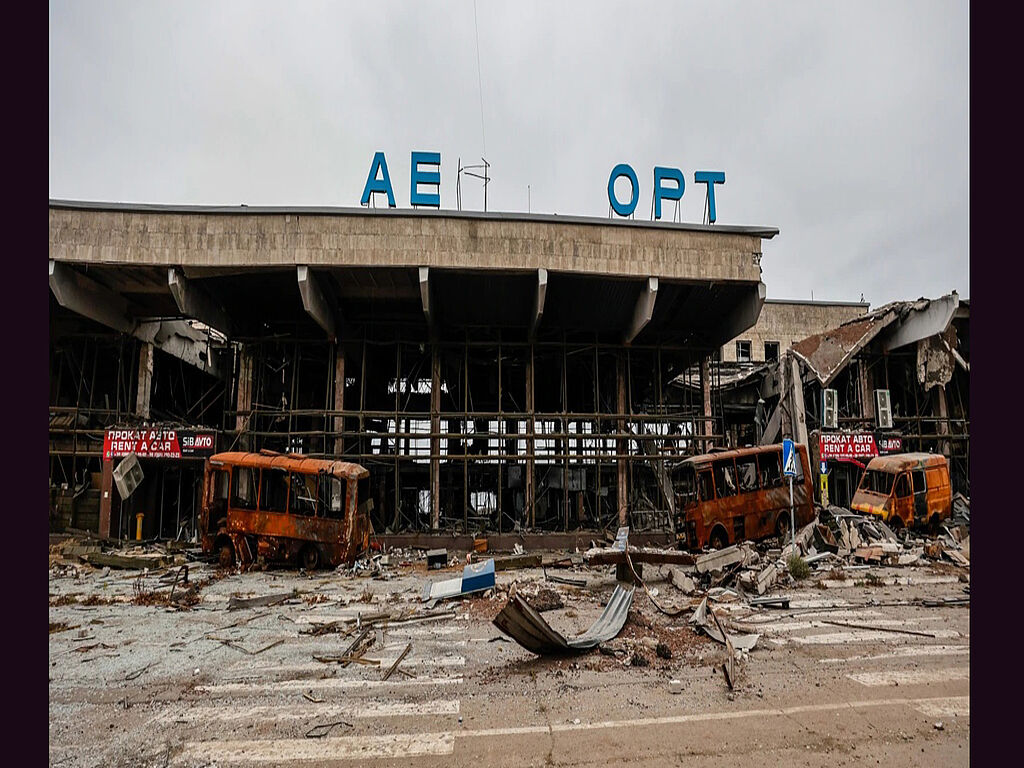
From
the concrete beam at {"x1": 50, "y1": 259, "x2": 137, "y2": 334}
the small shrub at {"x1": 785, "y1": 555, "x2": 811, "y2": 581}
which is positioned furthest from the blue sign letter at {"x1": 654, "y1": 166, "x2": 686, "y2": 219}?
the concrete beam at {"x1": 50, "y1": 259, "x2": 137, "y2": 334}

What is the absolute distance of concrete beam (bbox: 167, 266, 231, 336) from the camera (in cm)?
1947

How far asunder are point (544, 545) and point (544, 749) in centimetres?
1447

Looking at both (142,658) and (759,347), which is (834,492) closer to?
(759,347)

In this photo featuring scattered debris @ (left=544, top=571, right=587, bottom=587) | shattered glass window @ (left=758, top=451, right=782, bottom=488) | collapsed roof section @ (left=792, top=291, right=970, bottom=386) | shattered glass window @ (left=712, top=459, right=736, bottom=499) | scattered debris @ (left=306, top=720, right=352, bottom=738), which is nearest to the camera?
scattered debris @ (left=306, top=720, right=352, bottom=738)

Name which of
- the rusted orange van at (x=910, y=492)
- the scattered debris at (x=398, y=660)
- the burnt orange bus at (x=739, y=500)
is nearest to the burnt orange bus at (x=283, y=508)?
the scattered debris at (x=398, y=660)

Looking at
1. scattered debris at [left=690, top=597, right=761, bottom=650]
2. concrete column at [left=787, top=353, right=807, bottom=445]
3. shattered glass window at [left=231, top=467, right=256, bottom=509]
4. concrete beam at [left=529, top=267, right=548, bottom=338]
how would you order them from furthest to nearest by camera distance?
concrete column at [left=787, top=353, right=807, bottom=445] < concrete beam at [left=529, top=267, right=548, bottom=338] < shattered glass window at [left=231, top=467, right=256, bottom=509] < scattered debris at [left=690, top=597, right=761, bottom=650]

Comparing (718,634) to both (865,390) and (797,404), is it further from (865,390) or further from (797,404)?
(865,390)

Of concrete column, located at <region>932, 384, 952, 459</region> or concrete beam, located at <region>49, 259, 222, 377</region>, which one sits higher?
concrete beam, located at <region>49, 259, 222, 377</region>

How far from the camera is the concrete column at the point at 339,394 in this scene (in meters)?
20.9

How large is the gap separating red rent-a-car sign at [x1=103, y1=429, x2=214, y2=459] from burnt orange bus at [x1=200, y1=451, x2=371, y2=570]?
6026mm

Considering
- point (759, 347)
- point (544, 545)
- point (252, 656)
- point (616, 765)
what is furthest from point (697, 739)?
point (759, 347)

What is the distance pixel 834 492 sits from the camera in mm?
27062

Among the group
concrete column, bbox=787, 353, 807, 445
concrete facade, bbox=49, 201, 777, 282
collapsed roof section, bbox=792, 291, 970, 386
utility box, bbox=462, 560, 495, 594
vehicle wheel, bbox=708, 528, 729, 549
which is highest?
concrete facade, bbox=49, 201, 777, 282

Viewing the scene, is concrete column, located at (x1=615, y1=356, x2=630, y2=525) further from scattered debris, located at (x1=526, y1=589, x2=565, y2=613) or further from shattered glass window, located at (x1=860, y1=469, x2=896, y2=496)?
scattered debris, located at (x1=526, y1=589, x2=565, y2=613)
